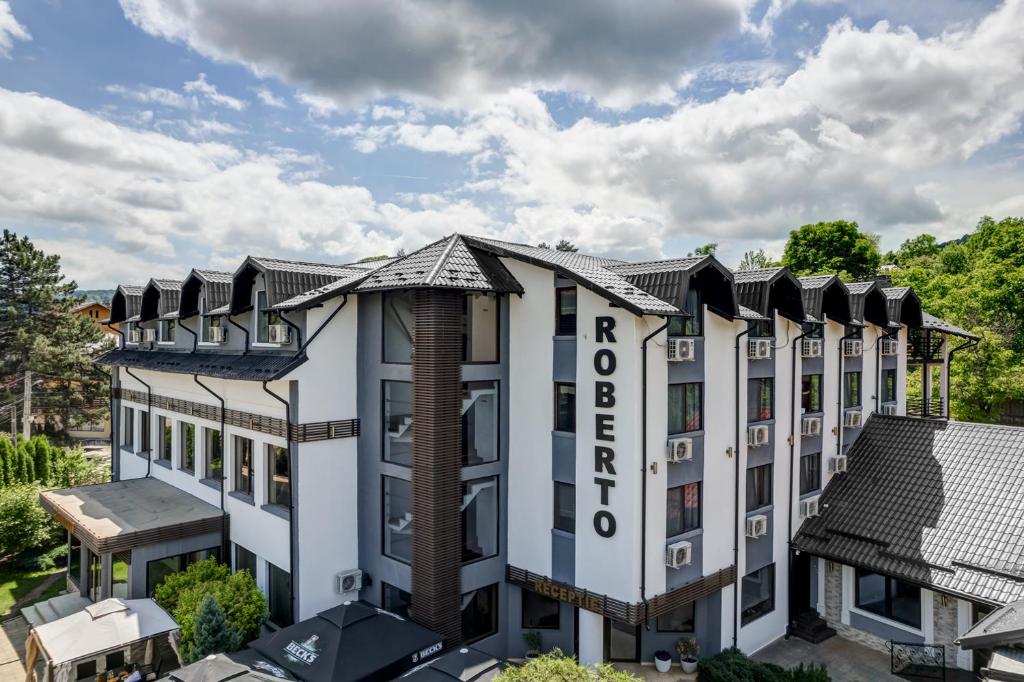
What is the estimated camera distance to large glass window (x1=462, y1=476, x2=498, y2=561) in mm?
13828

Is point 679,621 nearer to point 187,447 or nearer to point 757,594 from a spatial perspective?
point 757,594

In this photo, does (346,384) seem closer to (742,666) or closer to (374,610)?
(374,610)

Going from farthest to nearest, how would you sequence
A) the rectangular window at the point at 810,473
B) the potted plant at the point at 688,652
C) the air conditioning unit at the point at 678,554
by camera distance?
the rectangular window at the point at 810,473 < the potted plant at the point at 688,652 < the air conditioning unit at the point at 678,554

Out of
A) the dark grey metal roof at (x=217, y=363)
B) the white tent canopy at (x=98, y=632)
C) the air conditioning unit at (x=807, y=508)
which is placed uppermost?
the dark grey metal roof at (x=217, y=363)

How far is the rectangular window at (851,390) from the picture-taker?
736 inches

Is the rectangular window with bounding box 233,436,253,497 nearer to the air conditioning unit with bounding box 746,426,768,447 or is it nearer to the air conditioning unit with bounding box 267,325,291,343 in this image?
the air conditioning unit with bounding box 267,325,291,343

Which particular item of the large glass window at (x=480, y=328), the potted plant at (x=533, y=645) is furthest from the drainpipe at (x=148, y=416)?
the potted plant at (x=533, y=645)

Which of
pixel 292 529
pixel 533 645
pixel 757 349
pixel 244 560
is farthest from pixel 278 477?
pixel 757 349

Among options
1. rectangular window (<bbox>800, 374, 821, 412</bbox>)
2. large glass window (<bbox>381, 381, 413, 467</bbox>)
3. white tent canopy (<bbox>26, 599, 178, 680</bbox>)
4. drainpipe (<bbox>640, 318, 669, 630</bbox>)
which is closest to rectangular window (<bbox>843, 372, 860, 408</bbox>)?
rectangular window (<bbox>800, 374, 821, 412</bbox>)

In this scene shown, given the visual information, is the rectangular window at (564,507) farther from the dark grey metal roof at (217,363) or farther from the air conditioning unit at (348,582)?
the dark grey metal roof at (217,363)

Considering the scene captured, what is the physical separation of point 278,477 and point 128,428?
13.2 meters

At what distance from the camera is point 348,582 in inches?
565

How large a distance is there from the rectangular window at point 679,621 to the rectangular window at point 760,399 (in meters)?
5.09

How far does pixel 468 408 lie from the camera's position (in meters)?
13.8
